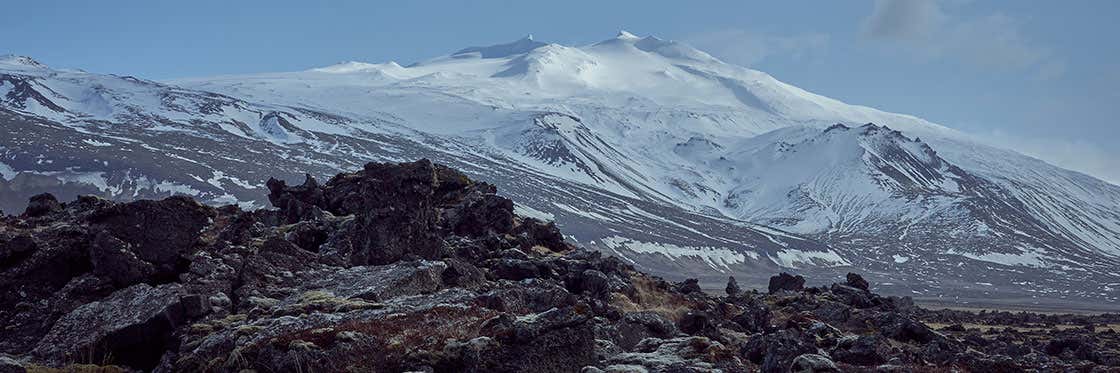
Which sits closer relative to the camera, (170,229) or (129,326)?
(129,326)

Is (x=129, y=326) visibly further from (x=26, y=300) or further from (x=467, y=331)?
(x=467, y=331)

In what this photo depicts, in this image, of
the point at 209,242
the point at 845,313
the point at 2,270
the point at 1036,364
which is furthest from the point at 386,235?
the point at 845,313

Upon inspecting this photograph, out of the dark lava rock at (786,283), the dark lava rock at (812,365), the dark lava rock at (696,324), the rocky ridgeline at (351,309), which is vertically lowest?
the dark lava rock at (786,283)

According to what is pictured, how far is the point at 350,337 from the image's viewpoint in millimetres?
17047

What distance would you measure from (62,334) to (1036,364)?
95.4 feet

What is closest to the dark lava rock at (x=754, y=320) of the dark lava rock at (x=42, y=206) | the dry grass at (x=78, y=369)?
the dry grass at (x=78, y=369)

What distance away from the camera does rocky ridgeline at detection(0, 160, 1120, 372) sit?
16969 millimetres

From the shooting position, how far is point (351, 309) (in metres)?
20.2

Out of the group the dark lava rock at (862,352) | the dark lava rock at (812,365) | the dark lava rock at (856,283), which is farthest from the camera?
the dark lava rock at (856,283)

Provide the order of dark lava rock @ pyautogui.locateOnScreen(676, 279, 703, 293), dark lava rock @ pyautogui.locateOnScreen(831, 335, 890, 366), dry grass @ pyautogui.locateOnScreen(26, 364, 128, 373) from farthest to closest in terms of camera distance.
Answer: dark lava rock @ pyautogui.locateOnScreen(676, 279, 703, 293) < dark lava rock @ pyautogui.locateOnScreen(831, 335, 890, 366) < dry grass @ pyautogui.locateOnScreen(26, 364, 128, 373)

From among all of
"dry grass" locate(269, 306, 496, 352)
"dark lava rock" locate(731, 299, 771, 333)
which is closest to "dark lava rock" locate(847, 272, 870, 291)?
"dark lava rock" locate(731, 299, 771, 333)

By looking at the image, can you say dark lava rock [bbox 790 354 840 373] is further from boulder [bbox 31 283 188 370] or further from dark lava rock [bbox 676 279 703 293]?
dark lava rock [bbox 676 279 703 293]

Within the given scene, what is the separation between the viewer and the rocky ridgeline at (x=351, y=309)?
17.0 metres

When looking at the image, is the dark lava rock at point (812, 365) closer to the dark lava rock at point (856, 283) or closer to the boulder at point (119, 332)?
the boulder at point (119, 332)
